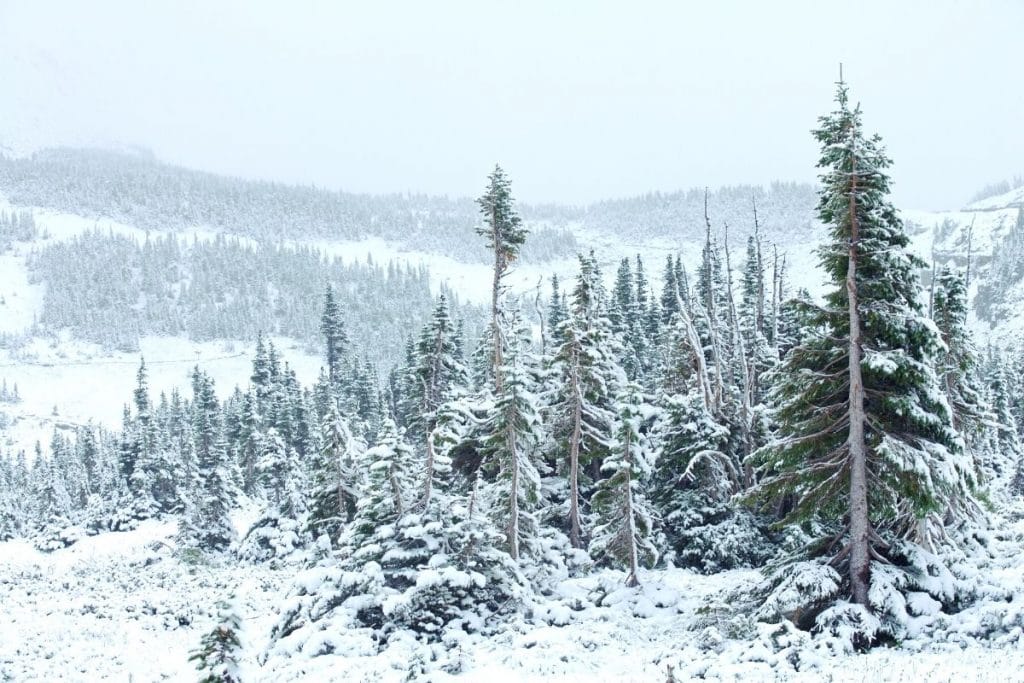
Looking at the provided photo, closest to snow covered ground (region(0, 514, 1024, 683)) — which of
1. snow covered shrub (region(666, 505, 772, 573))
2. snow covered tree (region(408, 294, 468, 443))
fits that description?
snow covered shrub (region(666, 505, 772, 573))

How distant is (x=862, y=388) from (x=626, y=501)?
9.05m

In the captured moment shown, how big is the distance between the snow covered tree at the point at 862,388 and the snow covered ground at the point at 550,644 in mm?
2269

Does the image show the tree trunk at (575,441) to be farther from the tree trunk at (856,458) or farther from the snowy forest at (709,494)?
the tree trunk at (856,458)

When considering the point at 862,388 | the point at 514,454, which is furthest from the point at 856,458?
the point at 514,454

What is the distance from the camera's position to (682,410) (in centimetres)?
2692

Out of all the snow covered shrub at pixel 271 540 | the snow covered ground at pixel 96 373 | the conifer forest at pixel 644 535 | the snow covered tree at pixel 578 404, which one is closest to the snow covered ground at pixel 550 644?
the conifer forest at pixel 644 535

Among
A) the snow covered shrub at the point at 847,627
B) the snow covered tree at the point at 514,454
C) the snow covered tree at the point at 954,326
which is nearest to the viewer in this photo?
the snow covered shrub at the point at 847,627

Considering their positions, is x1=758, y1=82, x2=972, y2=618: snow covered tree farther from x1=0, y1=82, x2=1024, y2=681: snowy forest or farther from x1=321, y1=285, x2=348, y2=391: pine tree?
x1=321, y1=285, x2=348, y2=391: pine tree

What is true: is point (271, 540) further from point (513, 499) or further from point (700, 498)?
point (700, 498)

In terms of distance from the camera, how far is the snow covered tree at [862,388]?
45.9 feet

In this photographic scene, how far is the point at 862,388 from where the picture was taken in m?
14.6

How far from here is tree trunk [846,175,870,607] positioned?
14.4 meters

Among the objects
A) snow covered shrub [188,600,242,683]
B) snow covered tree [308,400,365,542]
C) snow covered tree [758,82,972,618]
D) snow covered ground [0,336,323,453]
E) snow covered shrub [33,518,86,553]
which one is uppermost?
snow covered tree [758,82,972,618]

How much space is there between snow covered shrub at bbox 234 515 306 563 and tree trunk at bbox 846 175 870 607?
3456cm
